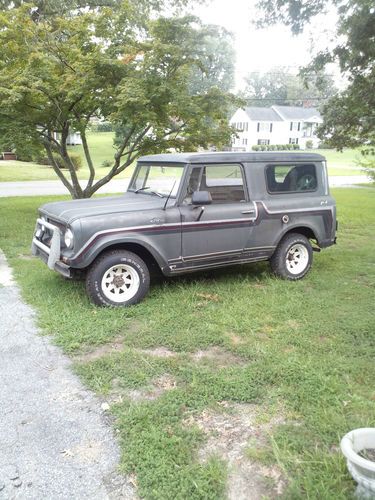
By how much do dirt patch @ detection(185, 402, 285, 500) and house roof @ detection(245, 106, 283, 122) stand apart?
6763cm

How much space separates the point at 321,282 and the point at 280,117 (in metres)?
66.7

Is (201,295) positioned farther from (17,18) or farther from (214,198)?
(17,18)

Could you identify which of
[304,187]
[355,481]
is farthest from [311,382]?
[304,187]

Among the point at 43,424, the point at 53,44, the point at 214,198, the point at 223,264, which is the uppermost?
the point at 53,44

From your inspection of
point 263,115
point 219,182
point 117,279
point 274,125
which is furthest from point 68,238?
point 274,125

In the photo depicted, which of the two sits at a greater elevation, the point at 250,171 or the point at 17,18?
the point at 17,18

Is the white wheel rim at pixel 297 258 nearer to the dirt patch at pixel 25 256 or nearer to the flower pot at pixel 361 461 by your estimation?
the flower pot at pixel 361 461

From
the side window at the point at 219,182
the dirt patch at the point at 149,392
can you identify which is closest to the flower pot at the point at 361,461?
the dirt patch at the point at 149,392

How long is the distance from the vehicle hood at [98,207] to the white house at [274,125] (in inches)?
2499

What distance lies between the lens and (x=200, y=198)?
17.2 feet

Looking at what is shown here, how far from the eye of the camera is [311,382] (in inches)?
133

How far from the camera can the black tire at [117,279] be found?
16.2 ft

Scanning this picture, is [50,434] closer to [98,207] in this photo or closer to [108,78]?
[98,207]

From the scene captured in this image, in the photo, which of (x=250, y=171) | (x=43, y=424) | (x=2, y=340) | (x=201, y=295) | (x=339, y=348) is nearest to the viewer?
(x=43, y=424)
